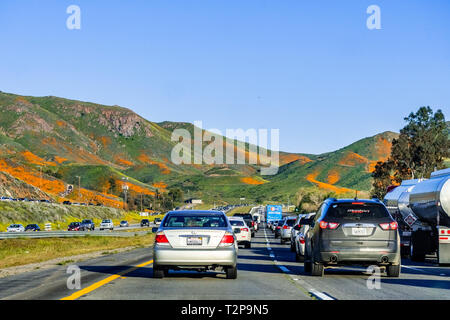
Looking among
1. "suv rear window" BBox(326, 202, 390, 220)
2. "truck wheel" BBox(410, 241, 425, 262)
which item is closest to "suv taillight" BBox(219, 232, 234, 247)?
"suv rear window" BBox(326, 202, 390, 220)

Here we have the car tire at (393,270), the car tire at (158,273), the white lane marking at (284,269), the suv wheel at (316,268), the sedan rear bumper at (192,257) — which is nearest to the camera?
the sedan rear bumper at (192,257)

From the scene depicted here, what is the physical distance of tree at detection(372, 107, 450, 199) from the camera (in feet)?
339

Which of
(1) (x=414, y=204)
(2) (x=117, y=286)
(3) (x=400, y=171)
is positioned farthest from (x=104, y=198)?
(2) (x=117, y=286)

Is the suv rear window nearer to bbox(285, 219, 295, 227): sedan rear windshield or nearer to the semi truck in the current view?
bbox(285, 219, 295, 227): sedan rear windshield

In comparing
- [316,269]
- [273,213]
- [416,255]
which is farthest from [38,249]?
[273,213]

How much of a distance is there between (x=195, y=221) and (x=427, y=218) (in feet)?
42.0

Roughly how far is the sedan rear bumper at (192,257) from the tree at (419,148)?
88140 mm

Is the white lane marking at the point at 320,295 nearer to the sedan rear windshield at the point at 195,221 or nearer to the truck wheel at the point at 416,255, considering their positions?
the sedan rear windshield at the point at 195,221

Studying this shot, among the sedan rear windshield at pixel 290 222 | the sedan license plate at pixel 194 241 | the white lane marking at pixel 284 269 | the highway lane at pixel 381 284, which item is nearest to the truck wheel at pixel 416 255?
the highway lane at pixel 381 284

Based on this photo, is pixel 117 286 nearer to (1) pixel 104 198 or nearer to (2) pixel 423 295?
(2) pixel 423 295

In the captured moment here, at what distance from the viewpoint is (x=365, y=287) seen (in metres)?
15.6

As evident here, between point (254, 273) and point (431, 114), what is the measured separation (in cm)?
9612

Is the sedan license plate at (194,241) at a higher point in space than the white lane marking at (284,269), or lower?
higher

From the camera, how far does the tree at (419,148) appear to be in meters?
103
